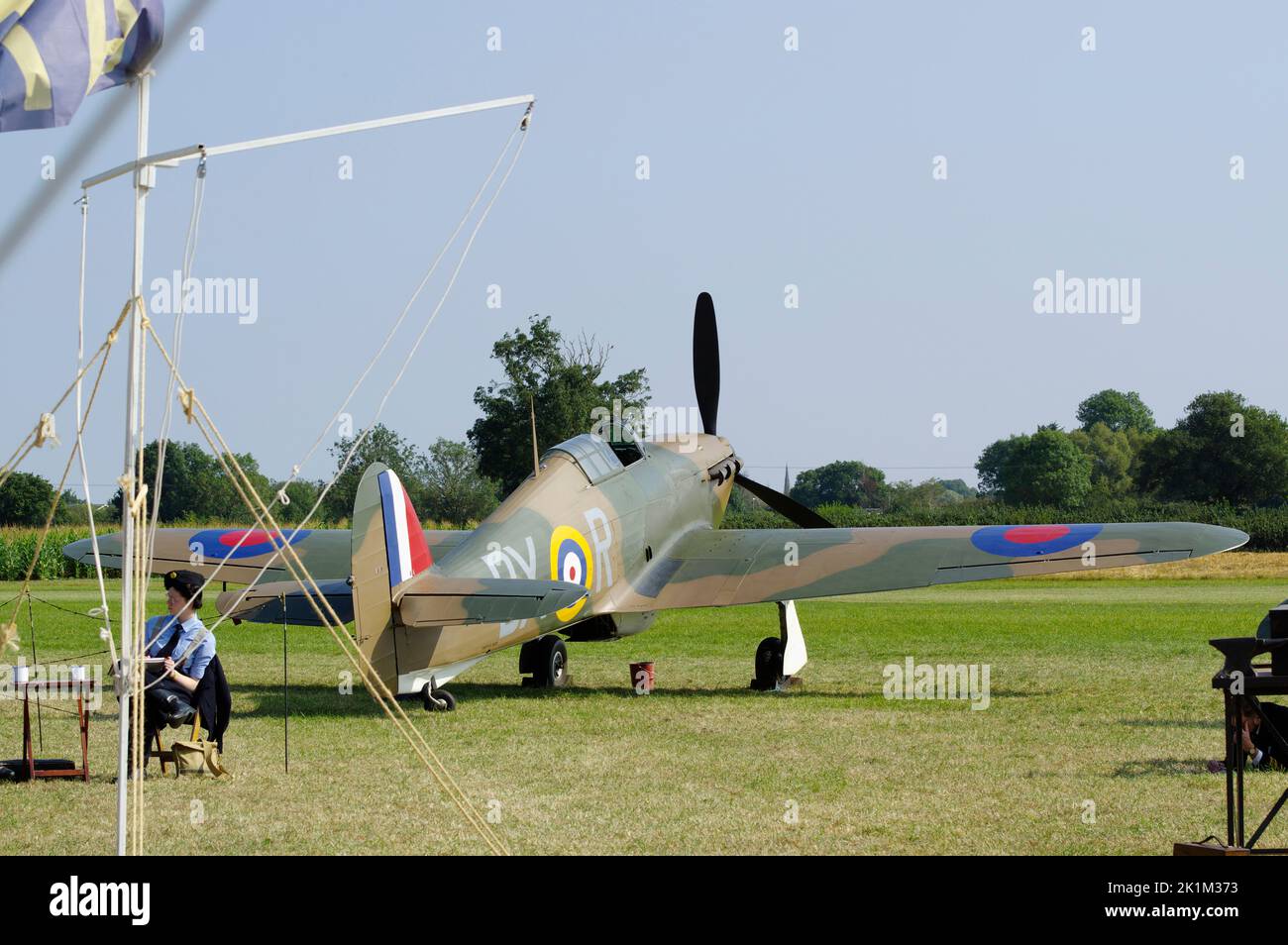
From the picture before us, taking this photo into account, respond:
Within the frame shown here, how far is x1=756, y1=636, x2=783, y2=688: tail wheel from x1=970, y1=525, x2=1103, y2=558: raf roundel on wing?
235 cm

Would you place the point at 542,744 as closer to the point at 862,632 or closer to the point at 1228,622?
the point at 862,632

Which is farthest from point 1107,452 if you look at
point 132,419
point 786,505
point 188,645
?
point 132,419

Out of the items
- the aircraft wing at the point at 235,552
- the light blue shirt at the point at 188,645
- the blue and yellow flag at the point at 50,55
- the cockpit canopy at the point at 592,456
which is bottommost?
the light blue shirt at the point at 188,645

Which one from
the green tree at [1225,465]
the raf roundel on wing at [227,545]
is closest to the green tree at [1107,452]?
the green tree at [1225,465]

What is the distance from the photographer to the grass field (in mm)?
6980

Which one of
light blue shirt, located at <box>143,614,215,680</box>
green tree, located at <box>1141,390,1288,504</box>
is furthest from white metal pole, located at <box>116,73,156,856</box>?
green tree, located at <box>1141,390,1288,504</box>

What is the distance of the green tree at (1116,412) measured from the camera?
128m

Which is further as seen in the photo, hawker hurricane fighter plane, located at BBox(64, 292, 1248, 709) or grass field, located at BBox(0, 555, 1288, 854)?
hawker hurricane fighter plane, located at BBox(64, 292, 1248, 709)

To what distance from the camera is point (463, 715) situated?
11.4 metres

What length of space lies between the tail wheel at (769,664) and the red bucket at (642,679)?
1.10 metres

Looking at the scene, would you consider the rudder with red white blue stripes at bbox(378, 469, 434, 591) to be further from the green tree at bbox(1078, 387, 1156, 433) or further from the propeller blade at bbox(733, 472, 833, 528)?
the green tree at bbox(1078, 387, 1156, 433)

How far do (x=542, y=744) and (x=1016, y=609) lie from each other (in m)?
17.7

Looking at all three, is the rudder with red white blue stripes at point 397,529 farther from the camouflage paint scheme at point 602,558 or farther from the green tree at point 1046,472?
the green tree at point 1046,472

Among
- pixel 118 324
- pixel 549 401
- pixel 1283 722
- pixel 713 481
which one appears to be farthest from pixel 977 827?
pixel 549 401
